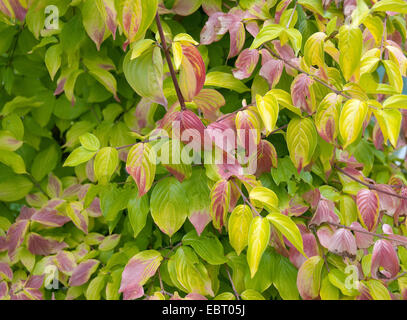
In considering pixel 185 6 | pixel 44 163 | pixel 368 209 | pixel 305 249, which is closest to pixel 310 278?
pixel 305 249

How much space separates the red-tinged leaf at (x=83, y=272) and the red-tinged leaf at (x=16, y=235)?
15 cm

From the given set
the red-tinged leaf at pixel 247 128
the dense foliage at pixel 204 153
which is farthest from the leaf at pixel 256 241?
the red-tinged leaf at pixel 247 128

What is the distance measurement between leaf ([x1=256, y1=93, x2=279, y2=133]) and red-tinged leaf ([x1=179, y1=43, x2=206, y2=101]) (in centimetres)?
12

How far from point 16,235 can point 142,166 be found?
460mm

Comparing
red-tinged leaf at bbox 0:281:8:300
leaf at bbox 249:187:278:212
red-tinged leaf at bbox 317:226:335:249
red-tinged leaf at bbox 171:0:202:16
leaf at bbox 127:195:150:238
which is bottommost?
red-tinged leaf at bbox 0:281:8:300

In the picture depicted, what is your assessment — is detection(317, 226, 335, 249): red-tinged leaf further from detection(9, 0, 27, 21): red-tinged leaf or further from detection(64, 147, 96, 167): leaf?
detection(9, 0, 27, 21): red-tinged leaf

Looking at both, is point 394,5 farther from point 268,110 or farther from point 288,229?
point 288,229

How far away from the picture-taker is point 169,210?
0.77m

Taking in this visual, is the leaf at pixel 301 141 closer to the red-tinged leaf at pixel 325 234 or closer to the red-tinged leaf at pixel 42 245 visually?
the red-tinged leaf at pixel 325 234

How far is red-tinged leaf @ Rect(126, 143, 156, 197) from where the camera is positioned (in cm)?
67

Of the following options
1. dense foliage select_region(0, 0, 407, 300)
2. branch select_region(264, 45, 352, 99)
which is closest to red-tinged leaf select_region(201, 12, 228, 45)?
dense foliage select_region(0, 0, 407, 300)

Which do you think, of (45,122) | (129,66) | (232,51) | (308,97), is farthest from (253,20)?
(45,122)

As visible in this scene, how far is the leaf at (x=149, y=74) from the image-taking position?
629mm
